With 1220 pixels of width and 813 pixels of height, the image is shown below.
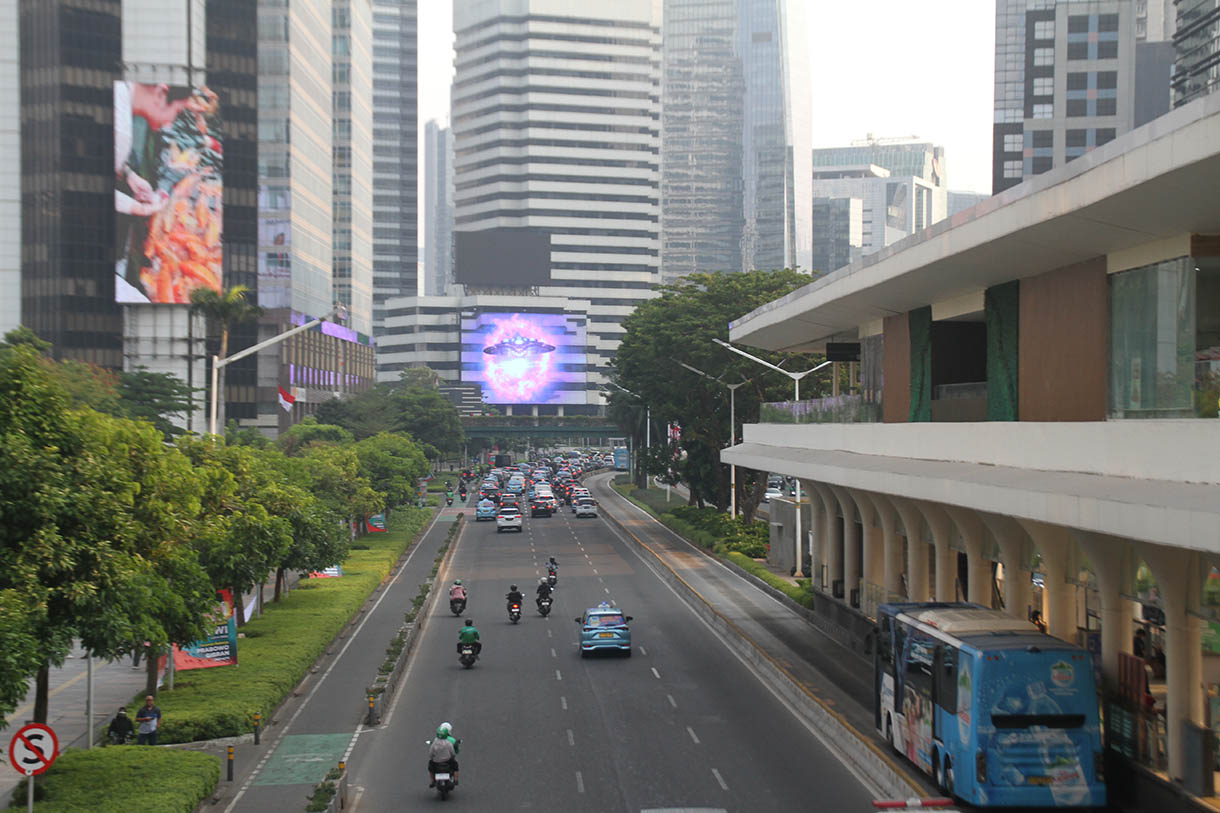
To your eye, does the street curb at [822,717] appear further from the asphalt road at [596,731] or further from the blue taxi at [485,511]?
the blue taxi at [485,511]

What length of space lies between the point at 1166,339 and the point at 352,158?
512 ft

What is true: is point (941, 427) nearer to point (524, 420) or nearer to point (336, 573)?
point (336, 573)

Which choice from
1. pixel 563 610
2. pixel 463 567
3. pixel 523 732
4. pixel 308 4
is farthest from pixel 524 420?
pixel 523 732

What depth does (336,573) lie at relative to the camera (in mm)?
58062

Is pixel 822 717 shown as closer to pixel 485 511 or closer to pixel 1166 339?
pixel 1166 339

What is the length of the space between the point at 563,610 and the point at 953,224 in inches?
1147

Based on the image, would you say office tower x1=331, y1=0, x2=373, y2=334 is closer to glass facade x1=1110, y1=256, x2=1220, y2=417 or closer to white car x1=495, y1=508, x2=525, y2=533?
white car x1=495, y1=508, x2=525, y2=533

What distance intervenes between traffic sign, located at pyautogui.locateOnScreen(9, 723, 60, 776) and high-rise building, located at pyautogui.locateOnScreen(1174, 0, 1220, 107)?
9239cm

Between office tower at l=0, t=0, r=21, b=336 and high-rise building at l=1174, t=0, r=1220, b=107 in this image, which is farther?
office tower at l=0, t=0, r=21, b=336

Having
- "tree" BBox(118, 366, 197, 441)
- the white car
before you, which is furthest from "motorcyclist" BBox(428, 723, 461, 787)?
"tree" BBox(118, 366, 197, 441)

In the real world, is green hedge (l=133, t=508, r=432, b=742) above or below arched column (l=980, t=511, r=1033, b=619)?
below

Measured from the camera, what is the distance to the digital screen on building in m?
116

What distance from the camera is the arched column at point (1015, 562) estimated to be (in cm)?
2792

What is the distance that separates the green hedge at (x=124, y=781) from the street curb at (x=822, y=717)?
1223 centimetres
